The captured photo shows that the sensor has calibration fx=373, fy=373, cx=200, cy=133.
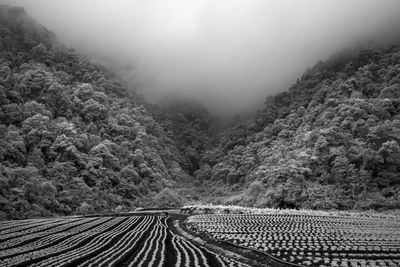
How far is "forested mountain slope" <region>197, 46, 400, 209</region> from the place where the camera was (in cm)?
5616

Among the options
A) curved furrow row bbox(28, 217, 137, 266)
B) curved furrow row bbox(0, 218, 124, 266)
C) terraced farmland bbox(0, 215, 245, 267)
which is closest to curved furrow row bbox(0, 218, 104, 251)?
terraced farmland bbox(0, 215, 245, 267)

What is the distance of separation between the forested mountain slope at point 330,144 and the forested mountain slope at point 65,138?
18651 mm

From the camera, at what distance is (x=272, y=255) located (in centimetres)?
1834

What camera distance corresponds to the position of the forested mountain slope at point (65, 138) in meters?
52.3

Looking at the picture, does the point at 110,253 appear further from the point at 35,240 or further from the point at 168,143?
the point at 168,143

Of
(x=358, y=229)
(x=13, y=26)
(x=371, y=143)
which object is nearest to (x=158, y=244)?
(x=358, y=229)

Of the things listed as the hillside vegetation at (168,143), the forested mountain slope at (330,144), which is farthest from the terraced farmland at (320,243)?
the forested mountain slope at (330,144)

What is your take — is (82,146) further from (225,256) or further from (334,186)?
(225,256)

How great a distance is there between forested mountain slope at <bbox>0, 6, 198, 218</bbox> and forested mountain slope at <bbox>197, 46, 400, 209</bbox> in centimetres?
1865

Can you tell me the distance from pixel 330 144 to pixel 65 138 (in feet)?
152

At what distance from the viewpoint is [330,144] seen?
215 feet

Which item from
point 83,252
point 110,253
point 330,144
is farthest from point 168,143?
point 110,253

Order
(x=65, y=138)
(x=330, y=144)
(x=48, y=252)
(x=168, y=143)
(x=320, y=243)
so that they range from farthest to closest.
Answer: (x=168, y=143)
(x=330, y=144)
(x=65, y=138)
(x=320, y=243)
(x=48, y=252)

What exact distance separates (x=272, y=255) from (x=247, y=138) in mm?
85444
